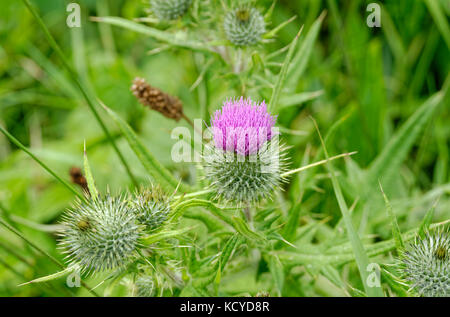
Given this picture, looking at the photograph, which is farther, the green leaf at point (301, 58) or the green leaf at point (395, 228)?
the green leaf at point (301, 58)

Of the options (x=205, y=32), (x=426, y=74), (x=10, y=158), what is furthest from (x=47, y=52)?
(x=426, y=74)

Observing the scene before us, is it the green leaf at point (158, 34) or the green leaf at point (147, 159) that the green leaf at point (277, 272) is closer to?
the green leaf at point (147, 159)

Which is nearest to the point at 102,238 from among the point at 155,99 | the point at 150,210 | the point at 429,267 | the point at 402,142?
the point at 150,210

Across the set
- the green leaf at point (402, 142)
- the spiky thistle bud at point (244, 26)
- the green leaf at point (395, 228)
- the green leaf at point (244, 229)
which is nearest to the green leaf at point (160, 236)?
the green leaf at point (244, 229)

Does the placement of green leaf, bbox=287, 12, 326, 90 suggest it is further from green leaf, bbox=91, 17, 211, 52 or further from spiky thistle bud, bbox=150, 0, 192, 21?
spiky thistle bud, bbox=150, 0, 192, 21

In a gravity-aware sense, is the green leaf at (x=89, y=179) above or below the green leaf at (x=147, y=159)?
below

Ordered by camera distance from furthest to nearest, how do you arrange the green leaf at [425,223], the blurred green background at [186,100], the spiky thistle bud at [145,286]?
the blurred green background at [186,100]
the spiky thistle bud at [145,286]
the green leaf at [425,223]

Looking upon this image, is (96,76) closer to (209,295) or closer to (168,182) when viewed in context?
(168,182)
